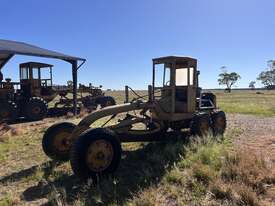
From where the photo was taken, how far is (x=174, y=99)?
8.56m

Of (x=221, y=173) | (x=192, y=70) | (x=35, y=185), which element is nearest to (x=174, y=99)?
(x=192, y=70)

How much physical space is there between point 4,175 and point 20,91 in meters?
11.7

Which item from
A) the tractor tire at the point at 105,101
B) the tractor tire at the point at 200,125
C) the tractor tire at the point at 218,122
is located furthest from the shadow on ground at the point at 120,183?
the tractor tire at the point at 105,101

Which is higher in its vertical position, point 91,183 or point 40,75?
point 40,75

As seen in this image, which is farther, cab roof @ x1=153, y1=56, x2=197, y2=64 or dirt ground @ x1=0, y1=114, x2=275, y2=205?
cab roof @ x1=153, y1=56, x2=197, y2=64

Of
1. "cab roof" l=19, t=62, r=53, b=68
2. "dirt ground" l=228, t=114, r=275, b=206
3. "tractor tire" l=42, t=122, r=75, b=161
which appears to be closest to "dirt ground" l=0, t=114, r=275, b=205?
"dirt ground" l=228, t=114, r=275, b=206

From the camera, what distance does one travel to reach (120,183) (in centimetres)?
625

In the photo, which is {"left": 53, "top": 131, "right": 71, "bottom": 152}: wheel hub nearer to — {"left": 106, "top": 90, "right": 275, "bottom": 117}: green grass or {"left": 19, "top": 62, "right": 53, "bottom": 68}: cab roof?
{"left": 106, "top": 90, "right": 275, "bottom": 117}: green grass

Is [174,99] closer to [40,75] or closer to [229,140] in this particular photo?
[229,140]

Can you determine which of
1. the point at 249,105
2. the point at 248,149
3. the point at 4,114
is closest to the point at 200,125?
the point at 248,149

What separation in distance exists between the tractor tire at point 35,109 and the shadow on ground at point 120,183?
10.7 m

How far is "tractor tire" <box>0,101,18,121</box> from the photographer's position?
16.7m

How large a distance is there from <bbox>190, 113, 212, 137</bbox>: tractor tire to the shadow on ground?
34.7 inches

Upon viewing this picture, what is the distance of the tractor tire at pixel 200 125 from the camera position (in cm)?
888
